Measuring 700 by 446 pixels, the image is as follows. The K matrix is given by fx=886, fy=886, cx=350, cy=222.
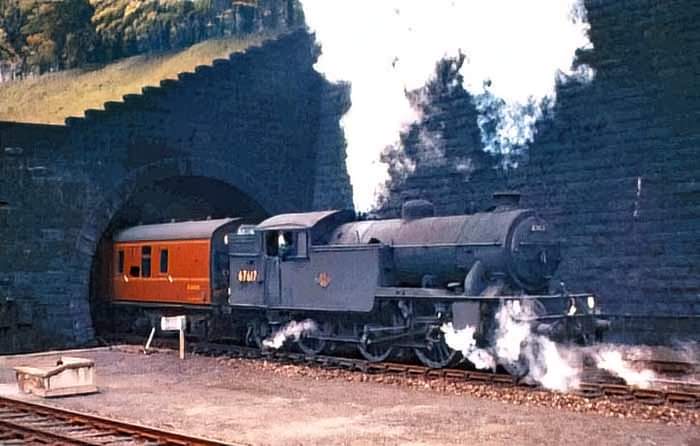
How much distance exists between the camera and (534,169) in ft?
68.8

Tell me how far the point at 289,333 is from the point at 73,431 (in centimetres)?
722

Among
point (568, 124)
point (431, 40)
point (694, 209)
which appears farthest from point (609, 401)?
point (431, 40)

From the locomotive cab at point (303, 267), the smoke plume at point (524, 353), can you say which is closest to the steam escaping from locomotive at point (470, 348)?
the smoke plume at point (524, 353)

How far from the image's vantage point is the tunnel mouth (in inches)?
936

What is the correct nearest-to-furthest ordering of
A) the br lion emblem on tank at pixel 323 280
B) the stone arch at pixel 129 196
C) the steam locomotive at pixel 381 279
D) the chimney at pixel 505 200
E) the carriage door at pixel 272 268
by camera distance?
the steam locomotive at pixel 381 279 < the chimney at pixel 505 200 < the br lion emblem on tank at pixel 323 280 < the carriage door at pixel 272 268 < the stone arch at pixel 129 196

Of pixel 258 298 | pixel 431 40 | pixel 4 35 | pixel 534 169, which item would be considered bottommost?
pixel 258 298

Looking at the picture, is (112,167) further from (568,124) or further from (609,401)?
(609,401)

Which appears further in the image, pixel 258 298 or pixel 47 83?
pixel 47 83

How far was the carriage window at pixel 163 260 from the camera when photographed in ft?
67.7

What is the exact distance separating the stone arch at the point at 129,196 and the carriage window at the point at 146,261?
1436mm

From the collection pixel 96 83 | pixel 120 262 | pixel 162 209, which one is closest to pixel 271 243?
pixel 120 262

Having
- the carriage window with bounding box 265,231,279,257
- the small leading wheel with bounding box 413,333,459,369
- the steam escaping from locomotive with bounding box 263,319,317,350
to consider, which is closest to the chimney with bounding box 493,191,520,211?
the small leading wheel with bounding box 413,333,459,369

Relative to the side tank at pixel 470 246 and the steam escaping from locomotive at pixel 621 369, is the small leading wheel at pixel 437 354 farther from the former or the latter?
the steam escaping from locomotive at pixel 621 369

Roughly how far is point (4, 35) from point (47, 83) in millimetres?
4972
